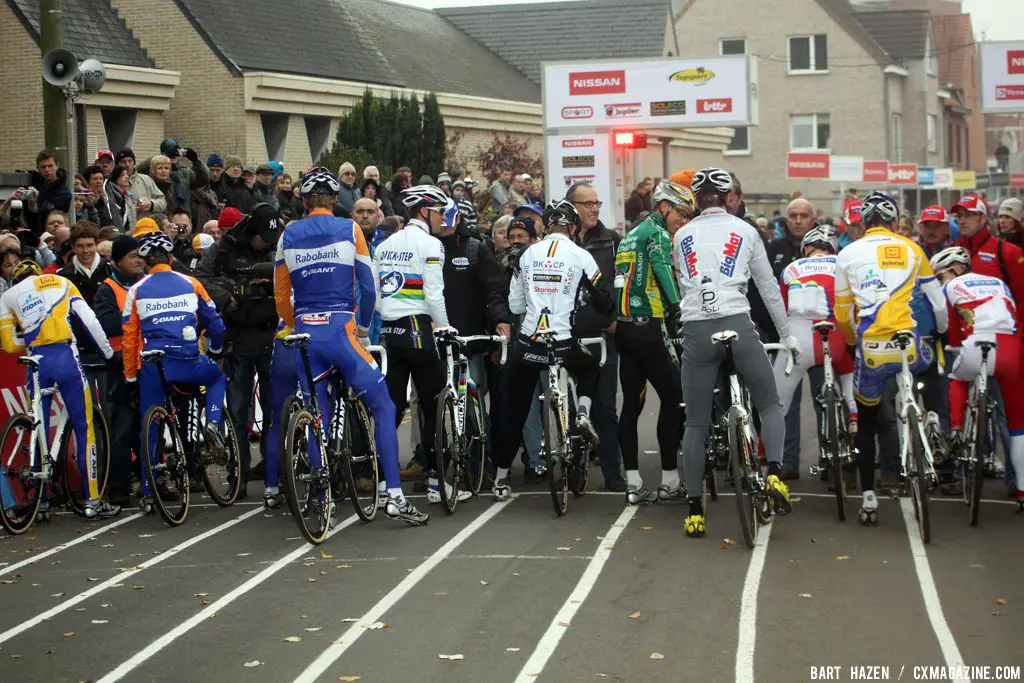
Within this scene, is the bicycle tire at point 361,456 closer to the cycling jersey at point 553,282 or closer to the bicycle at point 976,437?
the cycling jersey at point 553,282

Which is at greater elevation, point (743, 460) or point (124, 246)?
point (124, 246)

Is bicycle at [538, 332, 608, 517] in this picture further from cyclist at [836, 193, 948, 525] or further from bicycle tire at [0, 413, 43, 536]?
bicycle tire at [0, 413, 43, 536]

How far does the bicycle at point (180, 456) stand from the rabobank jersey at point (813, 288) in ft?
14.2

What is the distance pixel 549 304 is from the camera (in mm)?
11406

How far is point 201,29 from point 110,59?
265cm

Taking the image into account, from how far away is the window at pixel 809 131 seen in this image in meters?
62.8

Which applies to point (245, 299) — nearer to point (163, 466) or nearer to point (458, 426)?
point (163, 466)

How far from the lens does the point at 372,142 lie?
31.0m

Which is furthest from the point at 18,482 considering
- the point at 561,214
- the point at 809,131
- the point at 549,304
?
the point at 809,131

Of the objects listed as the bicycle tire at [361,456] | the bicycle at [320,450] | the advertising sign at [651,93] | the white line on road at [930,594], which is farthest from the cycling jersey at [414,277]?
the advertising sign at [651,93]

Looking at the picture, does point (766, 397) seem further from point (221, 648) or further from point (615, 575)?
point (221, 648)

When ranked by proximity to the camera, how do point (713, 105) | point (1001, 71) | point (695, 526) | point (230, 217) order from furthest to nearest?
point (1001, 71)
point (713, 105)
point (230, 217)
point (695, 526)

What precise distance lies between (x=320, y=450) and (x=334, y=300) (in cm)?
100

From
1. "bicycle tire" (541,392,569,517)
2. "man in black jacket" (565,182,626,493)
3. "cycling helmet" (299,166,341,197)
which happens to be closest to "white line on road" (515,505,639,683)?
"bicycle tire" (541,392,569,517)
